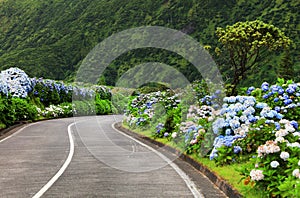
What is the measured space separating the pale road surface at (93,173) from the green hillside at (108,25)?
43908 millimetres

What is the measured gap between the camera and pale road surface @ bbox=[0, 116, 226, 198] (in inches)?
375

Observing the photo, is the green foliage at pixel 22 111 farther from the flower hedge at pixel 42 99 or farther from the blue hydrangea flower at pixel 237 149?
the blue hydrangea flower at pixel 237 149

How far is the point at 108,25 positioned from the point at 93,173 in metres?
114

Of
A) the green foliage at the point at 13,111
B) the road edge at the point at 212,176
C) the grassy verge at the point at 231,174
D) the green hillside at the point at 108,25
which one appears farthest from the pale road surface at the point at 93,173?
the green hillside at the point at 108,25

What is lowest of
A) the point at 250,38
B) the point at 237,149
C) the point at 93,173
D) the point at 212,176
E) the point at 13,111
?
the point at 93,173

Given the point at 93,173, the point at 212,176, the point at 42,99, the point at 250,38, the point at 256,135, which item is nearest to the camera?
the point at 256,135

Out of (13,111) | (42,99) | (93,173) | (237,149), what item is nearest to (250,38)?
(13,111)

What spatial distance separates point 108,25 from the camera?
124m

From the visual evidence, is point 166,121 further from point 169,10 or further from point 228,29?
point 169,10

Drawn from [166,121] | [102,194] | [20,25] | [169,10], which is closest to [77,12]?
[20,25]

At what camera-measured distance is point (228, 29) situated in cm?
3769

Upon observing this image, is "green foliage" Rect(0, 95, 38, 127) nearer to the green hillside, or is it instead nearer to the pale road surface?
the pale road surface

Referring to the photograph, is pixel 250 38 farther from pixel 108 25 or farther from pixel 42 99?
pixel 108 25

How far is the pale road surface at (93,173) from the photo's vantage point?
31.3 ft
